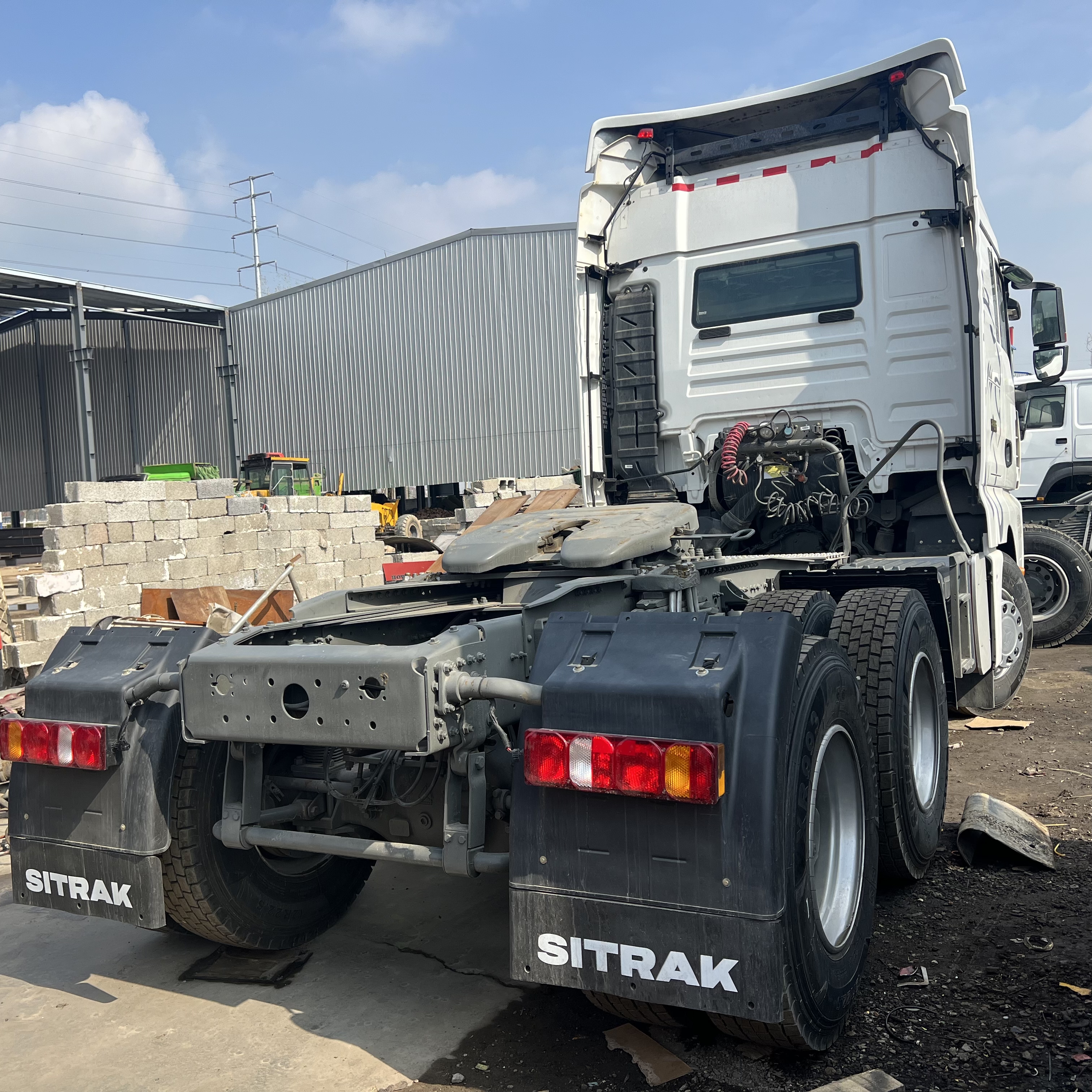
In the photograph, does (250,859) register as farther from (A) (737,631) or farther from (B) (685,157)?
(B) (685,157)

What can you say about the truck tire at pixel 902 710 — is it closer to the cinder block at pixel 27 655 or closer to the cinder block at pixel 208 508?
the cinder block at pixel 27 655

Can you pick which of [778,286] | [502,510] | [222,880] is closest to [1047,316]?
[778,286]

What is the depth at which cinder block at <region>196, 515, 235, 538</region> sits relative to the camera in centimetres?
1152

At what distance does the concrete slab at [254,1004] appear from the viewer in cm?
286

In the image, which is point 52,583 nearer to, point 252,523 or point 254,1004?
point 252,523

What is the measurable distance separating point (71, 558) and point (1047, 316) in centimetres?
A: 865

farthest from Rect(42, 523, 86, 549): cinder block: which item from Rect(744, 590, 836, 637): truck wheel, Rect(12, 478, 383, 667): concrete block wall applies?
Rect(744, 590, 836, 637): truck wheel

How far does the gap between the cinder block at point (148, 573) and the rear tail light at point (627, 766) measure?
892cm

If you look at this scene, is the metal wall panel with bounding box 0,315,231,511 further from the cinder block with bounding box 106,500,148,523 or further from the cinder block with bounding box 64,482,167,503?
the cinder block with bounding box 106,500,148,523

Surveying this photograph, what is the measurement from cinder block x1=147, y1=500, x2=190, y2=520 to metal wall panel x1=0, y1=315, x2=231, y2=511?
19.9 metres

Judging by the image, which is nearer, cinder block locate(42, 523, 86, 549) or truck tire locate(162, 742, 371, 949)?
truck tire locate(162, 742, 371, 949)

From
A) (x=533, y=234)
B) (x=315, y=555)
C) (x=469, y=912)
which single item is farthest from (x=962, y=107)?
(x=533, y=234)

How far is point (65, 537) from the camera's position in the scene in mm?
9680

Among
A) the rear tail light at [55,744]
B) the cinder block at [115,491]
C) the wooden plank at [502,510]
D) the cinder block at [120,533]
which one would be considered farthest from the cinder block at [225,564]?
the rear tail light at [55,744]
